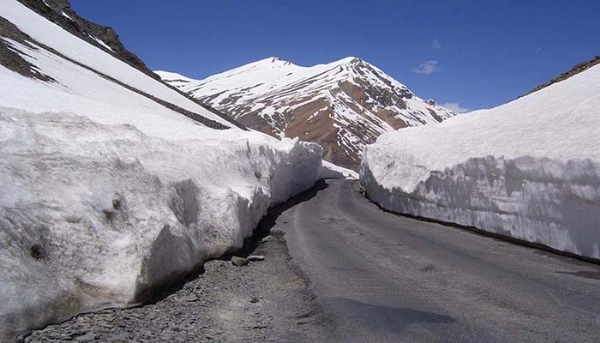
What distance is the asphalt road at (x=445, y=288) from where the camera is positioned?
226 inches

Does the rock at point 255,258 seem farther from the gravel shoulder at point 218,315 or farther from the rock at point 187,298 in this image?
the rock at point 187,298

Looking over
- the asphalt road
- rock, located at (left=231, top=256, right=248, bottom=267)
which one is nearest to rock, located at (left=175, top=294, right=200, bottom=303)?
the asphalt road

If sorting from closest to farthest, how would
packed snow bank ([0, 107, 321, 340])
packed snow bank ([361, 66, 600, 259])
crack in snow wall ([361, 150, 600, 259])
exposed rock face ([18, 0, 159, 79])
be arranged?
packed snow bank ([0, 107, 321, 340]) < crack in snow wall ([361, 150, 600, 259]) < packed snow bank ([361, 66, 600, 259]) < exposed rock face ([18, 0, 159, 79])

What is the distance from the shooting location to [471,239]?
12.5 metres

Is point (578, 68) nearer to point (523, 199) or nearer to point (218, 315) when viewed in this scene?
point (523, 199)

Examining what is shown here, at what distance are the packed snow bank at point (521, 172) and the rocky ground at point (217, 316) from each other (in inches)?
211

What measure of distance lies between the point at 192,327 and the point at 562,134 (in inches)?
365

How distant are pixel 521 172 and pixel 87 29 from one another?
5556 cm

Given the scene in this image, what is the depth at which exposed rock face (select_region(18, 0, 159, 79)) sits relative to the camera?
48594mm

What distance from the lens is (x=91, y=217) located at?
6.33 metres

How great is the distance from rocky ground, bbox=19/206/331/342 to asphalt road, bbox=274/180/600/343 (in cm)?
36

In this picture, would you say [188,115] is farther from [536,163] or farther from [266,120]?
[266,120]

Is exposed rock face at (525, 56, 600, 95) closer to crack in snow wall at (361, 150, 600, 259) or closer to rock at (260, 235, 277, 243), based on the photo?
crack in snow wall at (361, 150, 600, 259)

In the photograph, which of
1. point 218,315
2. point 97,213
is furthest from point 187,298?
point 97,213
